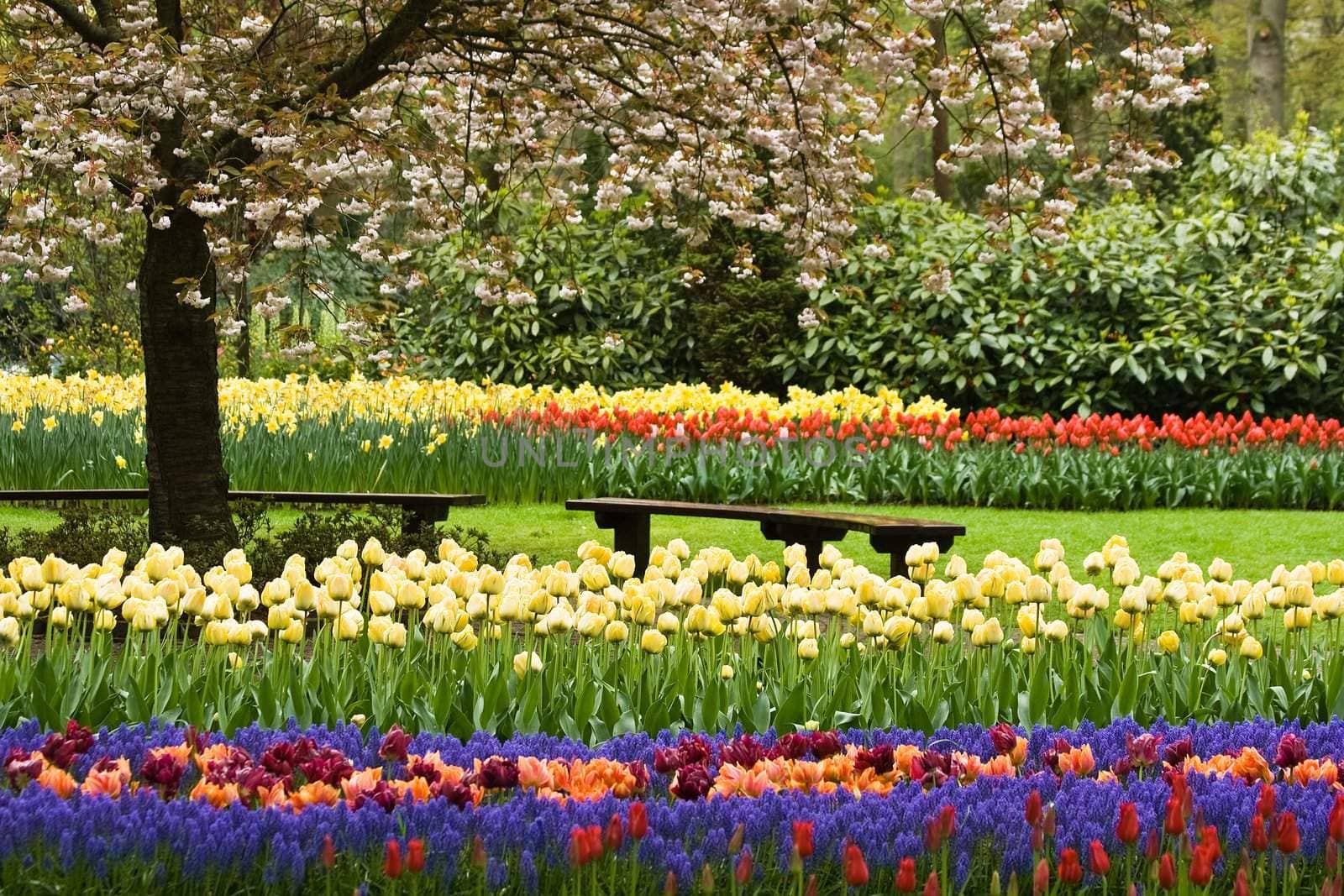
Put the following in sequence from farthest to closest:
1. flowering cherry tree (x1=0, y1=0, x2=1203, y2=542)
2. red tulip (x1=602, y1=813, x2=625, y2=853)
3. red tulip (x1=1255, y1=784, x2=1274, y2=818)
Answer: flowering cherry tree (x1=0, y1=0, x2=1203, y2=542)
red tulip (x1=1255, y1=784, x2=1274, y2=818)
red tulip (x1=602, y1=813, x2=625, y2=853)

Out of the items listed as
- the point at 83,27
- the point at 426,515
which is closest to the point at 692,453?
the point at 426,515

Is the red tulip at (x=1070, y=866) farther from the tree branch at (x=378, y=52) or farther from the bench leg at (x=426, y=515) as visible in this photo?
the bench leg at (x=426, y=515)

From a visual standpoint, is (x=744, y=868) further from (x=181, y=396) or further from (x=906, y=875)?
(x=181, y=396)

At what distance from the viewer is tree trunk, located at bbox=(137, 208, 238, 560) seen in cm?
631

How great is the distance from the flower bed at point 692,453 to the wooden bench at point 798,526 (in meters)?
1.99

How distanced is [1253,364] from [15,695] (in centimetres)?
1175

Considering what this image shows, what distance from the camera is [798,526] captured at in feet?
21.9

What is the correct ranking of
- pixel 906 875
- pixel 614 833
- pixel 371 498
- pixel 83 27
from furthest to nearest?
pixel 371 498 < pixel 83 27 < pixel 614 833 < pixel 906 875

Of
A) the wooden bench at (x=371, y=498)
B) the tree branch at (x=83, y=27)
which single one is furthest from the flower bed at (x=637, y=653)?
the wooden bench at (x=371, y=498)

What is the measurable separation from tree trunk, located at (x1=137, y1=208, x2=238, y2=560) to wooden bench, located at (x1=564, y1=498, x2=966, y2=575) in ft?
5.66

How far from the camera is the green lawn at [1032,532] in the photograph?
789 cm

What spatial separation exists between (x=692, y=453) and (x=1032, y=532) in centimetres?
233

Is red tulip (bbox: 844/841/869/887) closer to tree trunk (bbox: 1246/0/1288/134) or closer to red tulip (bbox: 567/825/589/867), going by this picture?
red tulip (bbox: 567/825/589/867)

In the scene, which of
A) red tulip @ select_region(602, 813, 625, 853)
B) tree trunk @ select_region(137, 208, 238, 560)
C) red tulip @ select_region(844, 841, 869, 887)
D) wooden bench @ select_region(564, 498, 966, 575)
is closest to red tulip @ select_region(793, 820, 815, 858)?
red tulip @ select_region(844, 841, 869, 887)
